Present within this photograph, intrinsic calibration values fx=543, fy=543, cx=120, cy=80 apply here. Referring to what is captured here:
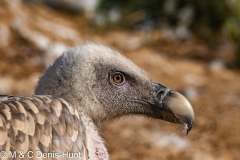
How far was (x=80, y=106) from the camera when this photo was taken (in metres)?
3.15

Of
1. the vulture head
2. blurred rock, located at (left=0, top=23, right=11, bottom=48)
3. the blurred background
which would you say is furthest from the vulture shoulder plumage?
blurred rock, located at (left=0, top=23, right=11, bottom=48)

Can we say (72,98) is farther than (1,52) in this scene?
No

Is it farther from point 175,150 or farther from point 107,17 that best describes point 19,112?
point 107,17

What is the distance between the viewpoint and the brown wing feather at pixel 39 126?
271 cm

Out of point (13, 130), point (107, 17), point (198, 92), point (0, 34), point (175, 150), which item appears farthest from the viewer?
point (107, 17)

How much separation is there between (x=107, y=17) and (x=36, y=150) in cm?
850

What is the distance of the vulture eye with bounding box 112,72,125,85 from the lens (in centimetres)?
333

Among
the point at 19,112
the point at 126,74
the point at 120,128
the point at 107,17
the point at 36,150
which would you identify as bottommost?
the point at 36,150

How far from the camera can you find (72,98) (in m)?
3.13

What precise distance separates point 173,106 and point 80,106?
0.54 meters

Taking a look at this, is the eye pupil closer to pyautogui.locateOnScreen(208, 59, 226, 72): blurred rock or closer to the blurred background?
the blurred background

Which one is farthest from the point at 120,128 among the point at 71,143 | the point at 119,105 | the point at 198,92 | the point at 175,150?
the point at 71,143

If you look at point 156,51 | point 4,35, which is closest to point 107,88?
point 4,35

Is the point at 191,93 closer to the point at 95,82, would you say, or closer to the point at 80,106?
the point at 95,82
